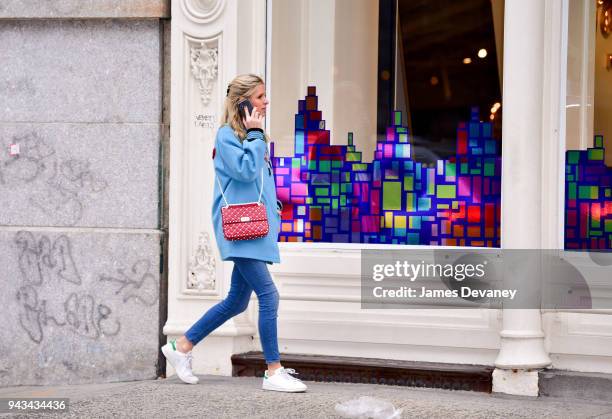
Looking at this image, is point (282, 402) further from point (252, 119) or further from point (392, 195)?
point (392, 195)

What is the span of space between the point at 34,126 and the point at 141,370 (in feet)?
6.30

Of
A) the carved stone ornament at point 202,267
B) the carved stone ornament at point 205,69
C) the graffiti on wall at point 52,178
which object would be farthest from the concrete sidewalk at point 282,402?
the carved stone ornament at point 205,69

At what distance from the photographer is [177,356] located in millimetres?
6438

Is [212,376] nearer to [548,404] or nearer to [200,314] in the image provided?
[200,314]

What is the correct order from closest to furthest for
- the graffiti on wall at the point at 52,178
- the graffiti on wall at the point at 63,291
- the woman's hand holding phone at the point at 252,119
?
the woman's hand holding phone at the point at 252,119 → the graffiti on wall at the point at 63,291 → the graffiti on wall at the point at 52,178

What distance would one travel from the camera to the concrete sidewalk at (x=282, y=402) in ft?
18.3

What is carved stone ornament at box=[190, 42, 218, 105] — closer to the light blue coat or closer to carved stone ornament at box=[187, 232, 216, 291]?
carved stone ornament at box=[187, 232, 216, 291]

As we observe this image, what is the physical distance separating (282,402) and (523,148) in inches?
85.6

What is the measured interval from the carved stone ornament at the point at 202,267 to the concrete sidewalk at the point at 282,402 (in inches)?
27.8

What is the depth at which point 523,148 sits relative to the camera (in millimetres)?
6418

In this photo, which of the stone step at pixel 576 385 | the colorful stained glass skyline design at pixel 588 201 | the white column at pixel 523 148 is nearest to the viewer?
the stone step at pixel 576 385

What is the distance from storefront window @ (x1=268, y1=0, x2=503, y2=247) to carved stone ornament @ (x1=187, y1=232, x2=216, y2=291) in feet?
1.98

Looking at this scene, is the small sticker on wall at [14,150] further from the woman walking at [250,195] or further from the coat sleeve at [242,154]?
the coat sleeve at [242,154]

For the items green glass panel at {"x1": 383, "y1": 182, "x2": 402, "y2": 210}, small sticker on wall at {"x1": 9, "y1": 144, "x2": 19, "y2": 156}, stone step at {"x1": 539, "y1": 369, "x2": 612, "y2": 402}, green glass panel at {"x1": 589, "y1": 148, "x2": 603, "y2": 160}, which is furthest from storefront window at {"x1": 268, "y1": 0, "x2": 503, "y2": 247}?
small sticker on wall at {"x1": 9, "y1": 144, "x2": 19, "y2": 156}
